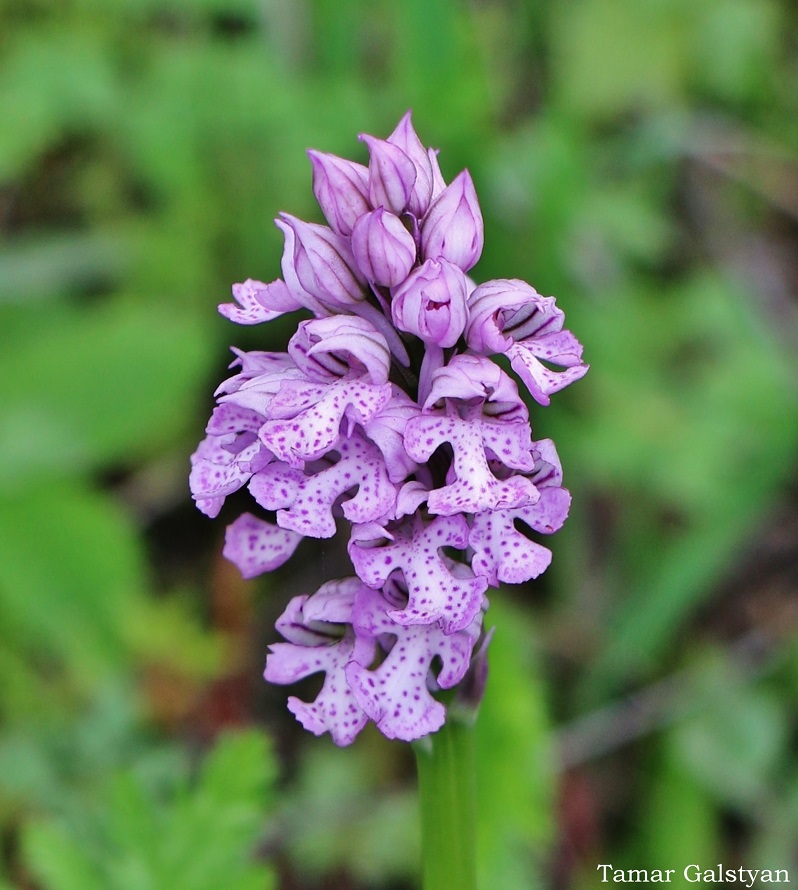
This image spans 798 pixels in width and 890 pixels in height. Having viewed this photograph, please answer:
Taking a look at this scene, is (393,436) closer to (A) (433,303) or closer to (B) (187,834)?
(A) (433,303)

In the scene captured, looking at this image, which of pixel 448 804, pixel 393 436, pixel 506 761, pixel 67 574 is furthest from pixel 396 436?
pixel 67 574

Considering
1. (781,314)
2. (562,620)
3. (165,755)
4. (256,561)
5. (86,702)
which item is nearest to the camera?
(256,561)

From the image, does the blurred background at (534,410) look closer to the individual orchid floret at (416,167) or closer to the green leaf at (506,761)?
the green leaf at (506,761)

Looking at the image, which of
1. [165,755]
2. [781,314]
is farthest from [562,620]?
[781,314]

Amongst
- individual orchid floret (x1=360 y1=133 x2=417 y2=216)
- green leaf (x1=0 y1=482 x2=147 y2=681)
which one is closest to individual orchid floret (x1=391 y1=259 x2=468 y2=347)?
individual orchid floret (x1=360 y1=133 x2=417 y2=216)

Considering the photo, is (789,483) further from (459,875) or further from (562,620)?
(459,875)

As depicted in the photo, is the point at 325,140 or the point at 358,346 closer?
the point at 358,346
